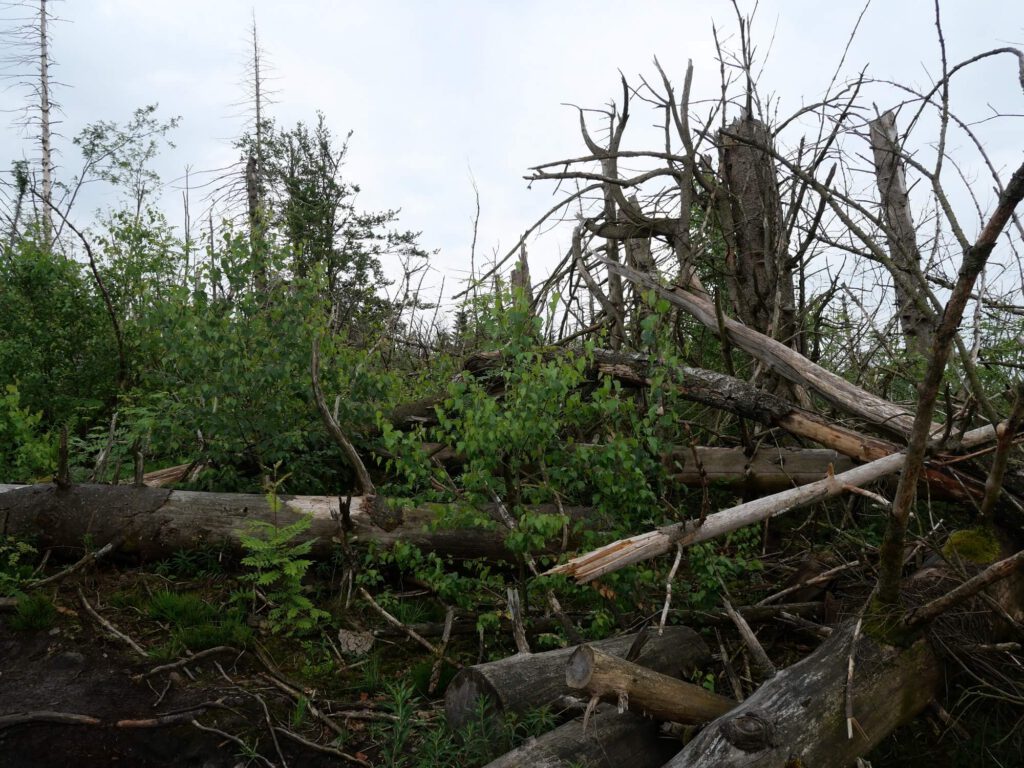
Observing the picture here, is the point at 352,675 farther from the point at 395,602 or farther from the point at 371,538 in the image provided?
the point at 371,538

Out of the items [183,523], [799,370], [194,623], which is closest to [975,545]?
[799,370]

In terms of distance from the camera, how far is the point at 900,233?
689 cm

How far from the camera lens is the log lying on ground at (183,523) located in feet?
18.6

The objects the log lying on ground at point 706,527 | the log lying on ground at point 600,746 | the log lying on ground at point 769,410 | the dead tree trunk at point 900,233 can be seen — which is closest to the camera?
the log lying on ground at point 600,746

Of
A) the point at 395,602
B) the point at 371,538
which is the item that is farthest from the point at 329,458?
the point at 395,602

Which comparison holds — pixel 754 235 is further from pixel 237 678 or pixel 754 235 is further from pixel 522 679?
pixel 237 678

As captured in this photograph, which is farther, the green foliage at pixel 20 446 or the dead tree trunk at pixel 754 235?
the dead tree trunk at pixel 754 235

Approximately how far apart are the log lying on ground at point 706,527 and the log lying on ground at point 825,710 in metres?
0.66

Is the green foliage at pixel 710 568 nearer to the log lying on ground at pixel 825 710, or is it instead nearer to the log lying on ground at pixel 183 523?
the log lying on ground at pixel 825 710

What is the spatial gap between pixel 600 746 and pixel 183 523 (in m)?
3.82

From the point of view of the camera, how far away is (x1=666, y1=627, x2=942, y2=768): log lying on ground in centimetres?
283

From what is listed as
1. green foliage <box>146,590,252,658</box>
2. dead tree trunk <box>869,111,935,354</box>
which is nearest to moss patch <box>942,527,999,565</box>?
dead tree trunk <box>869,111,935,354</box>

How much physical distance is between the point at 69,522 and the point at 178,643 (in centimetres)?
169

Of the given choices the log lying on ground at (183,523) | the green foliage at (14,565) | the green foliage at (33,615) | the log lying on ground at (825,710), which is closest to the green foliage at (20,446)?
the log lying on ground at (183,523)
